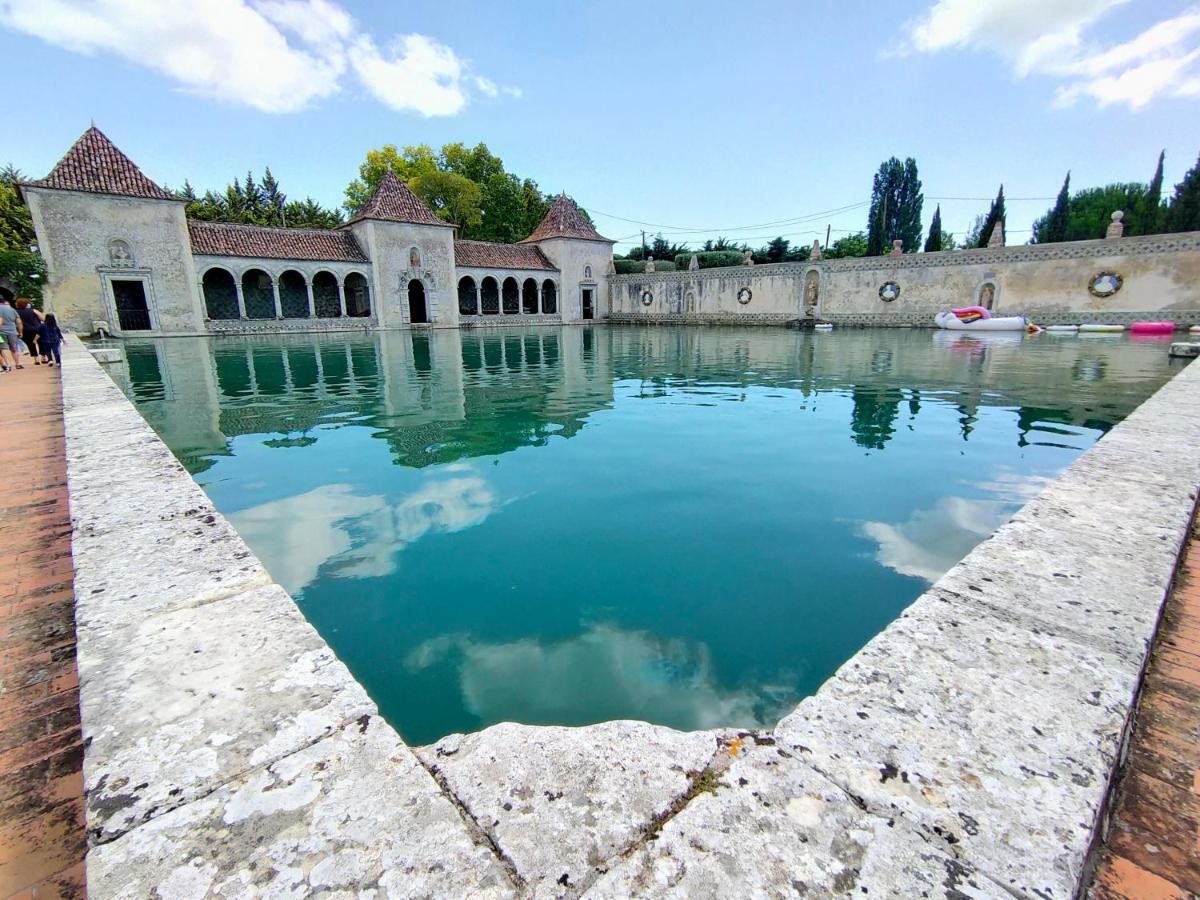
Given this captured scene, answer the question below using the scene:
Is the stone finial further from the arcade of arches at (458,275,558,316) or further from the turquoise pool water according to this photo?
the arcade of arches at (458,275,558,316)

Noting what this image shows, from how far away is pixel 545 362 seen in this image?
49.8 ft

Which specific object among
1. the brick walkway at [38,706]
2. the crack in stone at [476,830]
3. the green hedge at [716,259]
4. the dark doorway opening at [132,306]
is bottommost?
the brick walkway at [38,706]

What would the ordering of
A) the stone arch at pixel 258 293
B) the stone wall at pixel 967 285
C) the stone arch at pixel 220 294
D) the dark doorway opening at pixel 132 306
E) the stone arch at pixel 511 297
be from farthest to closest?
the stone arch at pixel 511 297
the stone arch at pixel 258 293
the stone arch at pixel 220 294
the dark doorway opening at pixel 132 306
the stone wall at pixel 967 285

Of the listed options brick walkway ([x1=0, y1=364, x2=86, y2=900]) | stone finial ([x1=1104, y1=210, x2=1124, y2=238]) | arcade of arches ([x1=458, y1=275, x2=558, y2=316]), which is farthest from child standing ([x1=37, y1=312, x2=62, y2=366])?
stone finial ([x1=1104, y1=210, x2=1124, y2=238])

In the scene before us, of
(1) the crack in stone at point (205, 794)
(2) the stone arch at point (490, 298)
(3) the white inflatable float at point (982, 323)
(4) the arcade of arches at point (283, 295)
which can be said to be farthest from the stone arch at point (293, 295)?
(1) the crack in stone at point (205, 794)

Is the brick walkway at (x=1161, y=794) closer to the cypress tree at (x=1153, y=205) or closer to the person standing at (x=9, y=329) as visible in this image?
the person standing at (x=9, y=329)

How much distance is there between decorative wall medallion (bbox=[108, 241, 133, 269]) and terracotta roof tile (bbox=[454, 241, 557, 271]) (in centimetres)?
1568

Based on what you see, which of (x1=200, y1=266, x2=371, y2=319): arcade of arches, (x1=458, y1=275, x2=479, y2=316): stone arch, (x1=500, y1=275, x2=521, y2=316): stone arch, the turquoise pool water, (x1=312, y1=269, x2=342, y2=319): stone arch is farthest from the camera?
(x1=500, y1=275, x2=521, y2=316): stone arch

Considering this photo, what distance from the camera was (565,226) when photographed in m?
39.6

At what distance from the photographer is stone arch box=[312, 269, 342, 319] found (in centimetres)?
3225

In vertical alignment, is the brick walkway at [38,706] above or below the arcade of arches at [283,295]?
below

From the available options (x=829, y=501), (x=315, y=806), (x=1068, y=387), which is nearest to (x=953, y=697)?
(x=315, y=806)

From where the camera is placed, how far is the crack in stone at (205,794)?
1105mm

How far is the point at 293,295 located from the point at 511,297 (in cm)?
1431
